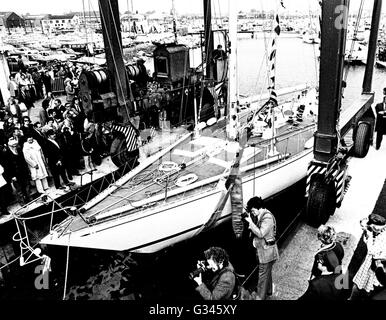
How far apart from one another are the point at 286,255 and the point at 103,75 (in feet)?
29.5

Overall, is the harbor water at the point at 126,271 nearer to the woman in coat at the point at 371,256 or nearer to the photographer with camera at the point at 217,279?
the photographer with camera at the point at 217,279

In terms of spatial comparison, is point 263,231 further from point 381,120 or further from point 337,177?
point 381,120

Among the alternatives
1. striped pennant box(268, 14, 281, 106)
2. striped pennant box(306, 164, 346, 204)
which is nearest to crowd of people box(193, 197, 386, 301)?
striped pennant box(306, 164, 346, 204)

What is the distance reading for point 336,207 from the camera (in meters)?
7.85

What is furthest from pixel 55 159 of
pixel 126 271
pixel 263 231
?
pixel 263 231

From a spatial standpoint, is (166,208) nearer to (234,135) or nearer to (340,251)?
(234,135)

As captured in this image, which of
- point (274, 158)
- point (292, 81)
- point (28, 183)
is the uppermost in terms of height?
point (274, 158)

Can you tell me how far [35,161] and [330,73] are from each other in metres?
6.92

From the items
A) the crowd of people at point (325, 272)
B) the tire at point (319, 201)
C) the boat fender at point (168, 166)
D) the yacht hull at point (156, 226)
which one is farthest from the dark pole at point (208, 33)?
the crowd of people at point (325, 272)

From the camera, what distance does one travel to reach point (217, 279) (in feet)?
12.5

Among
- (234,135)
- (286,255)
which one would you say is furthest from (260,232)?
(234,135)

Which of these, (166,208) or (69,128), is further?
(69,128)

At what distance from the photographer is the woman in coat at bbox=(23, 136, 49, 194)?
796 centimetres

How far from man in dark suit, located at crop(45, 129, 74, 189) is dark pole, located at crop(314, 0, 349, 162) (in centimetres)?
643
